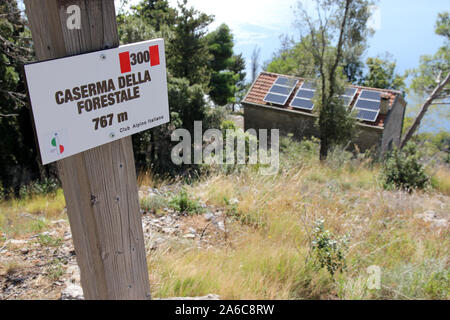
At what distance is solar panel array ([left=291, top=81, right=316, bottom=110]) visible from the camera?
21531mm

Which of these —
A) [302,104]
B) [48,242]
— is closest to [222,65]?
[302,104]

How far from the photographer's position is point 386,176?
387 inches

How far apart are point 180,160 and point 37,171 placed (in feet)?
15.0

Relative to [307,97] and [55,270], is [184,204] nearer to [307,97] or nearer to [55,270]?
[55,270]

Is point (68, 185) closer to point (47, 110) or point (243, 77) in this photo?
point (47, 110)

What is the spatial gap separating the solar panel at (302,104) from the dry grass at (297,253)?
51.2ft

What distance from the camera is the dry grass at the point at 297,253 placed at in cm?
324

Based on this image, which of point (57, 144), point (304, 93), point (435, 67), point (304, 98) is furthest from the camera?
point (304, 93)

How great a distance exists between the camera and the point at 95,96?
1.64 meters

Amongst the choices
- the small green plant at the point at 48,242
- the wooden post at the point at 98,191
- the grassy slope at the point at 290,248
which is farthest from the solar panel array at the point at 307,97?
the wooden post at the point at 98,191

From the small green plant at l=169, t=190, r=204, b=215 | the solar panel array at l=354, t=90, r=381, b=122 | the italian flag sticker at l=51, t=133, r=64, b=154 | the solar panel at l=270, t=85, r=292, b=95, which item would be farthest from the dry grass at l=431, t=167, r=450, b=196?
the solar panel at l=270, t=85, r=292, b=95

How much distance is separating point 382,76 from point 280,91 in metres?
22.2

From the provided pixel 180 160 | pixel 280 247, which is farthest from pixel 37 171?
pixel 280 247

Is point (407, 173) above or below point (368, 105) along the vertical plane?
above
